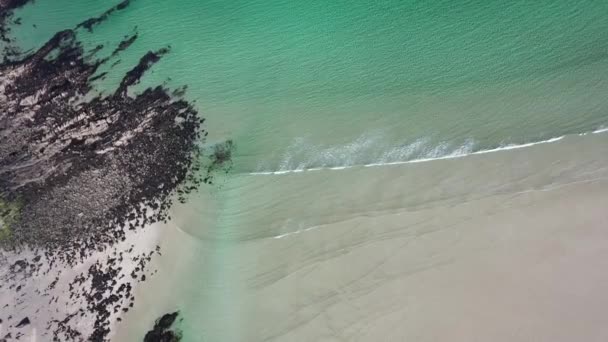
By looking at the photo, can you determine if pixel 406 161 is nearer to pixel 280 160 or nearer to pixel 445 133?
pixel 445 133

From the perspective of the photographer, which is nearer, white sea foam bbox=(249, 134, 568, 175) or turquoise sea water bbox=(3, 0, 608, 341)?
white sea foam bbox=(249, 134, 568, 175)

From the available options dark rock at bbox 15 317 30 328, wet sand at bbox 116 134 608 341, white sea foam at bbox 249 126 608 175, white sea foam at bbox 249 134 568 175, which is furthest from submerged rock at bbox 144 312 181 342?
white sea foam at bbox 249 134 568 175

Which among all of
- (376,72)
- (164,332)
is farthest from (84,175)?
(376,72)

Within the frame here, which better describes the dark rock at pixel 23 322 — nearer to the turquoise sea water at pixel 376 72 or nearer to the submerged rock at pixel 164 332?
the submerged rock at pixel 164 332

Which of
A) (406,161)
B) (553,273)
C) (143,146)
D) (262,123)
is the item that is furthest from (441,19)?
(143,146)

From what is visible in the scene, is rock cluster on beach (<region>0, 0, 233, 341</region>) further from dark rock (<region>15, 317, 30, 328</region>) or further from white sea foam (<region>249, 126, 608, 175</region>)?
white sea foam (<region>249, 126, 608, 175</region>)

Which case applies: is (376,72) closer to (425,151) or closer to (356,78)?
(356,78)
